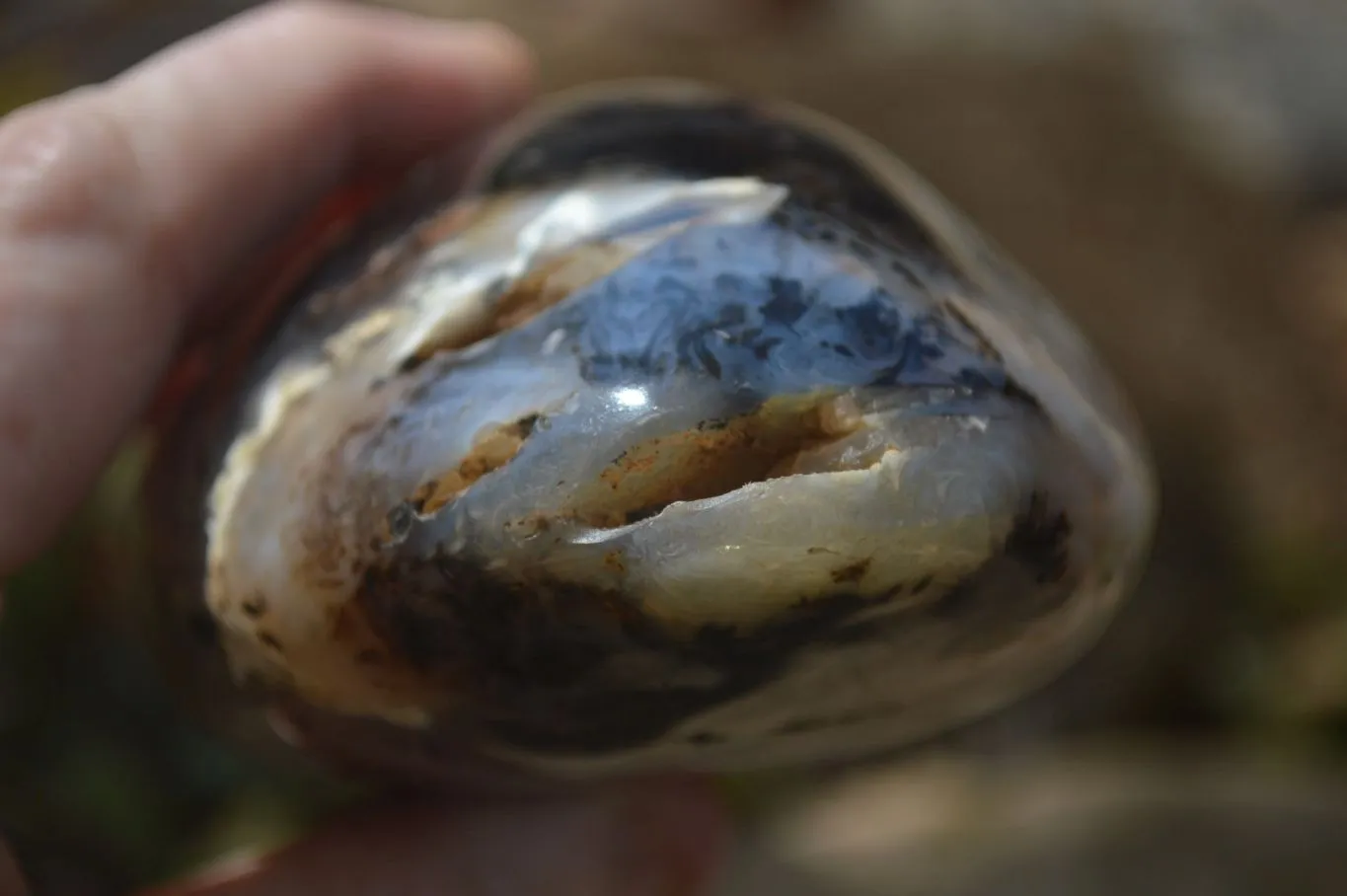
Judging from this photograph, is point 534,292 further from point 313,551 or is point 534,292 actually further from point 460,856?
point 460,856

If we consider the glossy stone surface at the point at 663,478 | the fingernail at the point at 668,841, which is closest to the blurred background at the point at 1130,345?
the fingernail at the point at 668,841

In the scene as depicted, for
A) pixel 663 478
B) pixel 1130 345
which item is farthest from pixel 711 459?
pixel 1130 345

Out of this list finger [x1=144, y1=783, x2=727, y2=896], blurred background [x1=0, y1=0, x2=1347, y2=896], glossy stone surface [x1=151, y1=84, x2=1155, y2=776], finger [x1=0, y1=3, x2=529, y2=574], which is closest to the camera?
glossy stone surface [x1=151, y1=84, x2=1155, y2=776]

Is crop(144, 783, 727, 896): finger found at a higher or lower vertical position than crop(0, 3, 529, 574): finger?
lower

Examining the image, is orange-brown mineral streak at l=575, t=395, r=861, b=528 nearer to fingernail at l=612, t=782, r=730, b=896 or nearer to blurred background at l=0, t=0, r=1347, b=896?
fingernail at l=612, t=782, r=730, b=896

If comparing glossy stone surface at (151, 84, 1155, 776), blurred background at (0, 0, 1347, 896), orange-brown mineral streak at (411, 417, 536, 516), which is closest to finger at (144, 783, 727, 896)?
glossy stone surface at (151, 84, 1155, 776)

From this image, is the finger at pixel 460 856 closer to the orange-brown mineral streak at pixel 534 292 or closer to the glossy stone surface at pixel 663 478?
the glossy stone surface at pixel 663 478

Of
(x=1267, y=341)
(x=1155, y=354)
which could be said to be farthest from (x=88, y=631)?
(x=1267, y=341)
